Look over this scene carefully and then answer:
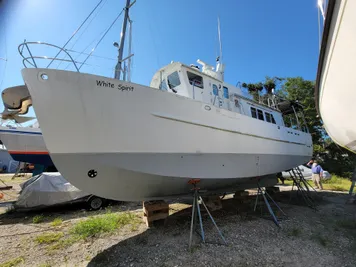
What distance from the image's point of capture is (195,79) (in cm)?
521

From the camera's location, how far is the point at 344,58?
229 centimetres

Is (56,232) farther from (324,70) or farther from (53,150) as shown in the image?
(324,70)

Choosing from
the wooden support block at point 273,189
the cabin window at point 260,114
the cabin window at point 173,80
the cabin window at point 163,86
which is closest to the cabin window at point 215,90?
the cabin window at point 173,80

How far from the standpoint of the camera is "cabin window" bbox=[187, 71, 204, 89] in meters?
5.13

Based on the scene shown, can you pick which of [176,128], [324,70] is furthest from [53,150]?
[324,70]

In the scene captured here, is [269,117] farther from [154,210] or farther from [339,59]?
[154,210]

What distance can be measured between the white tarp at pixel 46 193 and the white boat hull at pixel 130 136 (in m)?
2.90

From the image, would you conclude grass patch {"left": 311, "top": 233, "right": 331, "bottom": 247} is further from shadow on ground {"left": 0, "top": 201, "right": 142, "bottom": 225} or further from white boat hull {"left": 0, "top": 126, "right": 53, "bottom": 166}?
white boat hull {"left": 0, "top": 126, "right": 53, "bottom": 166}

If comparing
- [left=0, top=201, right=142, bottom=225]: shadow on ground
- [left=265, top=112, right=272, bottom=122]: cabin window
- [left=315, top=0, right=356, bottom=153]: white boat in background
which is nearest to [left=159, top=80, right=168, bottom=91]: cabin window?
[left=315, top=0, right=356, bottom=153]: white boat in background

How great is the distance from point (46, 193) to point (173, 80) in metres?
5.02

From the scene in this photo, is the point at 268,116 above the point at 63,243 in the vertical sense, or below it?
above

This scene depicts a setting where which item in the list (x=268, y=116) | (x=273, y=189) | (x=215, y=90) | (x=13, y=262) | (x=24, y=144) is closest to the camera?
(x=13, y=262)

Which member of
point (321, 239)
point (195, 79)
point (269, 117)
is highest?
point (195, 79)

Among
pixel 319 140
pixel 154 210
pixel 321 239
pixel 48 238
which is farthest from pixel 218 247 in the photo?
pixel 319 140
